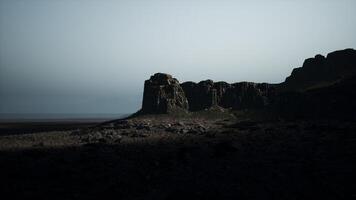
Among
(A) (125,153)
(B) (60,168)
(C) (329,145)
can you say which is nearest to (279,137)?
(C) (329,145)

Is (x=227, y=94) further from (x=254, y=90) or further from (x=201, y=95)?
(x=254, y=90)

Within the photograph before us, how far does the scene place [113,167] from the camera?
42.7m

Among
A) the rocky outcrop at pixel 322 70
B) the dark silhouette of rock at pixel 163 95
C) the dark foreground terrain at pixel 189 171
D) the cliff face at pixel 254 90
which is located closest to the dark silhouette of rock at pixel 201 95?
the cliff face at pixel 254 90

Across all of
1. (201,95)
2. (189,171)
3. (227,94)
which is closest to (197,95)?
(201,95)

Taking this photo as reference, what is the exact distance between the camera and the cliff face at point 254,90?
129 meters

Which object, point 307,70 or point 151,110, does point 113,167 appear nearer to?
point 151,110

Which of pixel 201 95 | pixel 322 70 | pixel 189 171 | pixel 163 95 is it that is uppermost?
pixel 322 70

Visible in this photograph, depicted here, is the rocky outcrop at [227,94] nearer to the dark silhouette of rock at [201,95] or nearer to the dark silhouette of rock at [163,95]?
the dark silhouette of rock at [201,95]

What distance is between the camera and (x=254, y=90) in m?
145

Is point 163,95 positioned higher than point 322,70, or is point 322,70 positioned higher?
point 322,70

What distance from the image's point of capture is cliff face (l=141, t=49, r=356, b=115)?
129250mm

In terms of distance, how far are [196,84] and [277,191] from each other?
403ft

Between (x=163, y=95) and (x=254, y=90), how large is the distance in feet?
124

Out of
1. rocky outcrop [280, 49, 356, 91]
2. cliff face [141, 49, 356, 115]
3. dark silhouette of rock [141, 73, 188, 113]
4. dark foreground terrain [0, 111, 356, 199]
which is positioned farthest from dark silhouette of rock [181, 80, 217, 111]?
dark foreground terrain [0, 111, 356, 199]
